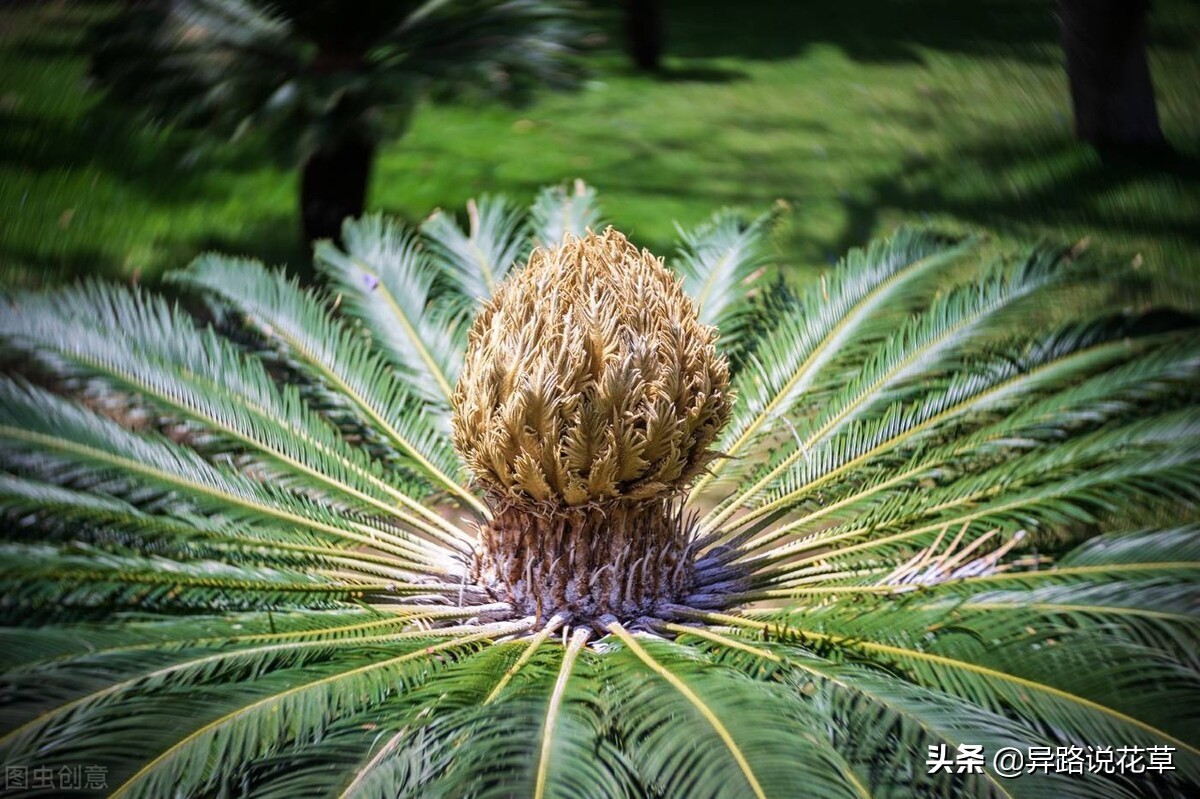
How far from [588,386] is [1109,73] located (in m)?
3.97

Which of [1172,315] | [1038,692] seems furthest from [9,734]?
[1172,315]

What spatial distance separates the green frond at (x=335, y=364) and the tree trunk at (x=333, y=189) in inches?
75.6

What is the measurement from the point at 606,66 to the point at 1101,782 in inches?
260

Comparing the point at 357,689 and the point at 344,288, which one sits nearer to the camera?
the point at 357,689

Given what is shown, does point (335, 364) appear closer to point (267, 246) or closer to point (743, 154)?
point (267, 246)

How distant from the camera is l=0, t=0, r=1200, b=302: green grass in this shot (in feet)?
15.7

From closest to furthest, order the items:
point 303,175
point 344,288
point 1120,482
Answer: point 1120,482 → point 344,288 → point 303,175

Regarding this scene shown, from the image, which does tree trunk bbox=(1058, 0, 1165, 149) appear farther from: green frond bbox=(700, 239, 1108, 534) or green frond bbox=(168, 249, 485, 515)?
green frond bbox=(168, 249, 485, 515)

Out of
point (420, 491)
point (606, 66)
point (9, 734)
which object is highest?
point (606, 66)

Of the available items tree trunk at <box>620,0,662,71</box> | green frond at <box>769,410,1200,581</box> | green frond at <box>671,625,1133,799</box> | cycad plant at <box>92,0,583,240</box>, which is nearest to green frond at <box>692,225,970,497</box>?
green frond at <box>769,410,1200,581</box>

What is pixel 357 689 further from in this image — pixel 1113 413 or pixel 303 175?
pixel 303 175

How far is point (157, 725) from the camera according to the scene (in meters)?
1.85

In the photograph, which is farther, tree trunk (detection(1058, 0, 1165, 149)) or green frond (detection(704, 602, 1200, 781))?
tree trunk (detection(1058, 0, 1165, 149))

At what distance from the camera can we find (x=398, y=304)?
139 inches
